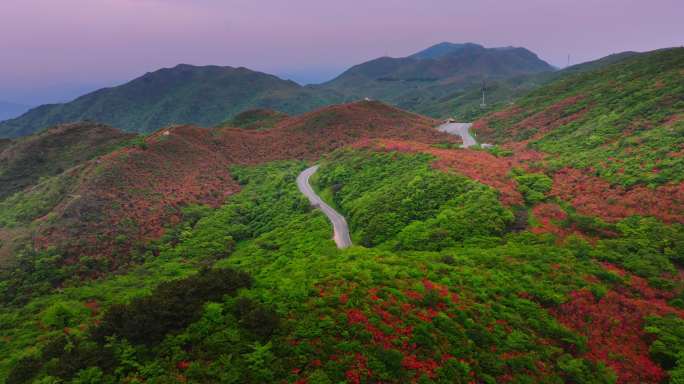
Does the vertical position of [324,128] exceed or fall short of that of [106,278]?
it exceeds it

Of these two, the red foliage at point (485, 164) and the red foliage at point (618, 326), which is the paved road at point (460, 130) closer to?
the red foliage at point (485, 164)

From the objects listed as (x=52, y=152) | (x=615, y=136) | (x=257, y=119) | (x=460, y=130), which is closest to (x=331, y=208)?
(x=615, y=136)

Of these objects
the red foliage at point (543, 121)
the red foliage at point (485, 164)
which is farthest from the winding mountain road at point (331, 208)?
the red foliage at point (485, 164)

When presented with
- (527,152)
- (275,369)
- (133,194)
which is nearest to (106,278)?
(133,194)

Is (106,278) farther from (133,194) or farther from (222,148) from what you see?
(222,148)

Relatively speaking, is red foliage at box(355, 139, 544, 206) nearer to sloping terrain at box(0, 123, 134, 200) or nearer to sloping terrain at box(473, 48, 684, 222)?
sloping terrain at box(473, 48, 684, 222)

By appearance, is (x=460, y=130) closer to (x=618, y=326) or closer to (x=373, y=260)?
(x=373, y=260)
